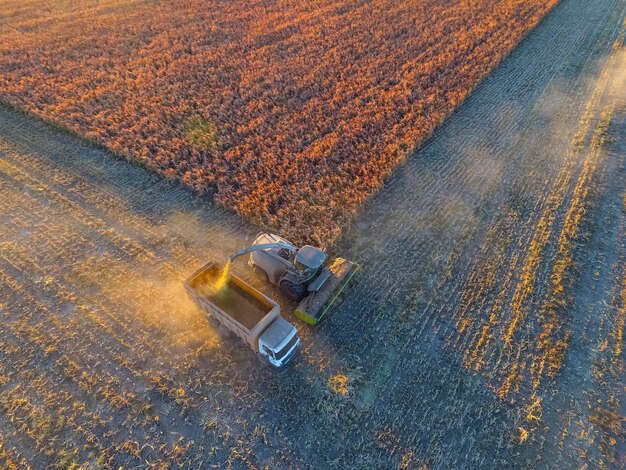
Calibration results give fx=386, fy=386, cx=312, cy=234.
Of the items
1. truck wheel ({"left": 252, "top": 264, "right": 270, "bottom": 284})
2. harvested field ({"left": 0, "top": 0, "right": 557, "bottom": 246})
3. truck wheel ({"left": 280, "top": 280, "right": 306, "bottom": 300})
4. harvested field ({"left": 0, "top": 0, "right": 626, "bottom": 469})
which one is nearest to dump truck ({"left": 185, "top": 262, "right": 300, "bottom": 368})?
harvested field ({"left": 0, "top": 0, "right": 626, "bottom": 469})

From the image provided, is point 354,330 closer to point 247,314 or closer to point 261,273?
point 247,314

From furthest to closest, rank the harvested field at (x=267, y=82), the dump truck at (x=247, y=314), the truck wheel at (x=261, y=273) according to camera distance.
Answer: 1. the harvested field at (x=267, y=82)
2. the truck wheel at (x=261, y=273)
3. the dump truck at (x=247, y=314)

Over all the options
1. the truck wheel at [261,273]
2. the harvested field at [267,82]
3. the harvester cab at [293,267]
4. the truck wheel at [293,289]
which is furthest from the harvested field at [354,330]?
the harvested field at [267,82]

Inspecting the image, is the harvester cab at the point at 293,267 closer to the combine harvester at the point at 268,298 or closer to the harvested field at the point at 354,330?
the combine harvester at the point at 268,298

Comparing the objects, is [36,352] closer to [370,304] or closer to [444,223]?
[370,304]

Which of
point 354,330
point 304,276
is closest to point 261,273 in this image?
point 304,276

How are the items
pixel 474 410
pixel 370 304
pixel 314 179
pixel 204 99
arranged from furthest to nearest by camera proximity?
pixel 204 99 → pixel 314 179 → pixel 370 304 → pixel 474 410

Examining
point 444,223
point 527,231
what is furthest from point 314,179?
point 527,231
